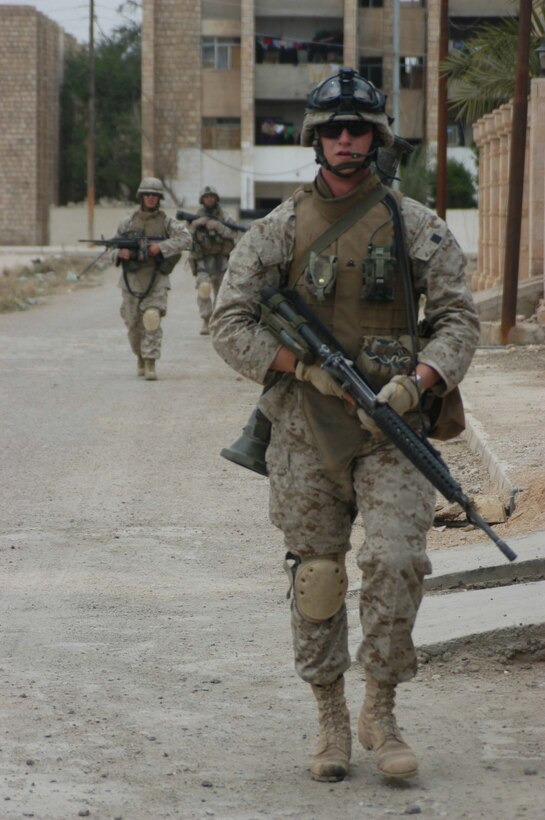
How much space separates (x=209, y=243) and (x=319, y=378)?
15384 mm

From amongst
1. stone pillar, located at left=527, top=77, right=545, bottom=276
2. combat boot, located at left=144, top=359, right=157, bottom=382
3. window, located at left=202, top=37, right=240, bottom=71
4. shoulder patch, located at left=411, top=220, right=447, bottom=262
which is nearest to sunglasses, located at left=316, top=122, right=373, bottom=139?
shoulder patch, located at left=411, top=220, right=447, bottom=262

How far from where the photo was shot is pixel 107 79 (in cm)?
6719

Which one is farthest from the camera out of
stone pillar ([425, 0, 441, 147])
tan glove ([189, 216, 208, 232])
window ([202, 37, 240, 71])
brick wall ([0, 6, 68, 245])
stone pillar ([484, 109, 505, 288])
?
brick wall ([0, 6, 68, 245])

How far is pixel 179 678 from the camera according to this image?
17.1ft

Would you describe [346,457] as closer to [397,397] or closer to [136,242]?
[397,397]

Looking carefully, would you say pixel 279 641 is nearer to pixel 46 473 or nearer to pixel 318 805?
pixel 318 805

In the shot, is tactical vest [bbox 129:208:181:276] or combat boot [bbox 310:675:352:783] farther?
tactical vest [bbox 129:208:181:276]

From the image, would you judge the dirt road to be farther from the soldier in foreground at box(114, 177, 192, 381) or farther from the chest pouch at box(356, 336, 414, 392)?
the soldier in foreground at box(114, 177, 192, 381)

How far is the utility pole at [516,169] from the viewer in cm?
1778

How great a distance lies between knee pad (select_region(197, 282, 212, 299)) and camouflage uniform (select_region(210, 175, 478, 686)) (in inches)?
591

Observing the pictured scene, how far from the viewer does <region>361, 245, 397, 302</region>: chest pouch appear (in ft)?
13.4

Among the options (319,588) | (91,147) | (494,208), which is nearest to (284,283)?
(319,588)

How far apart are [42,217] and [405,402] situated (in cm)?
6288

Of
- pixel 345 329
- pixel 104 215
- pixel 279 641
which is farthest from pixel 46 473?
pixel 104 215
